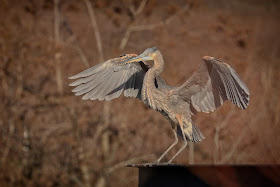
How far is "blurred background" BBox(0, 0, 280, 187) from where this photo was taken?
522 cm

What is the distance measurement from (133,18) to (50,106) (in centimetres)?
167

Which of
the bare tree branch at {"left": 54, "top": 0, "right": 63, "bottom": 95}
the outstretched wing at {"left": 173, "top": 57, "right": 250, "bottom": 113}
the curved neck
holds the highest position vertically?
the bare tree branch at {"left": 54, "top": 0, "right": 63, "bottom": 95}

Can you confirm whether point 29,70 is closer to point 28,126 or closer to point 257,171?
point 28,126

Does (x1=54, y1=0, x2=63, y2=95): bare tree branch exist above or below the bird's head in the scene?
above

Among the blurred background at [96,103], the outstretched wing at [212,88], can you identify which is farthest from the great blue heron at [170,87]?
the blurred background at [96,103]

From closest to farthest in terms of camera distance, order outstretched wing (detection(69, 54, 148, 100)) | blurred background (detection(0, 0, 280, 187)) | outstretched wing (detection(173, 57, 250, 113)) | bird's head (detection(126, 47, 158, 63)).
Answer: outstretched wing (detection(173, 57, 250, 113)) → bird's head (detection(126, 47, 158, 63)) → outstretched wing (detection(69, 54, 148, 100)) → blurred background (detection(0, 0, 280, 187))

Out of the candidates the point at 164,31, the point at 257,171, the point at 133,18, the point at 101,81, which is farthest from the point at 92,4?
the point at 257,171

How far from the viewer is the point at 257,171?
1610 millimetres

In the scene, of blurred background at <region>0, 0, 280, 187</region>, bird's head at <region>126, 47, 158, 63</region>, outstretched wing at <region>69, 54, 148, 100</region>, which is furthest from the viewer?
blurred background at <region>0, 0, 280, 187</region>

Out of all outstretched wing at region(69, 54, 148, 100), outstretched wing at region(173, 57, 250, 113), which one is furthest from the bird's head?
outstretched wing at region(173, 57, 250, 113)

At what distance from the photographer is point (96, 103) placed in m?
5.56

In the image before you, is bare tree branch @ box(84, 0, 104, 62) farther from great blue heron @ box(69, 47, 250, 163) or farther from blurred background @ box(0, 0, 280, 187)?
great blue heron @ box(69, 47, 250, 163)

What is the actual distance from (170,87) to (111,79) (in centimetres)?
43

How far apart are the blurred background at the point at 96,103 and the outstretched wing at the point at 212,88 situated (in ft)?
8.51
